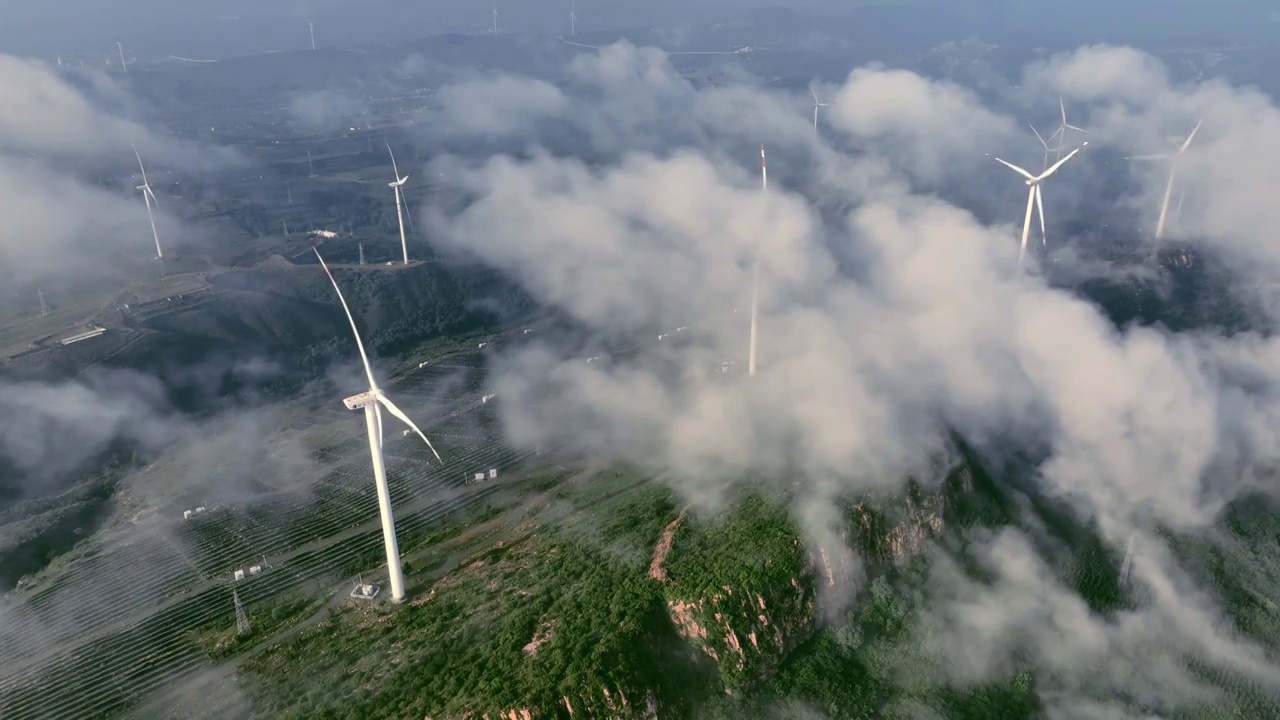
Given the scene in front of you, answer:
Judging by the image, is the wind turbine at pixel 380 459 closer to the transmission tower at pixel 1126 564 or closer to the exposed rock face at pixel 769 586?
the exposed rock face at pixel 769 586

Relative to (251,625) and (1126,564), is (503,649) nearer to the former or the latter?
(251,625)

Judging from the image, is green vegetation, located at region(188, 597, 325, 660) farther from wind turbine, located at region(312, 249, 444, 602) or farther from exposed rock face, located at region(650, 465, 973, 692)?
exposed rock face, located at region(650, 465, 973, 692)

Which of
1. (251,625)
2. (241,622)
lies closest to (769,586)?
(251,625)

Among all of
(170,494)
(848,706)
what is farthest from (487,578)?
(170,494)

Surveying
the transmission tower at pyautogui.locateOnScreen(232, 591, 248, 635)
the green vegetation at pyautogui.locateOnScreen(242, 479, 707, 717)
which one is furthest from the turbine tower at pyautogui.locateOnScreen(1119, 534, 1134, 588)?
the transmission tower at pyautogui.locateOnScreen(232, 591, 248, 635)

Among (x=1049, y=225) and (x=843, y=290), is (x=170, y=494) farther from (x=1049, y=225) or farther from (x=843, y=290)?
(x=1049, y=225)

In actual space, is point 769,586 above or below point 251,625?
above

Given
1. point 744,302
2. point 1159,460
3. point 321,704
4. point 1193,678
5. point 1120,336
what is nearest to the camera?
point 321,704

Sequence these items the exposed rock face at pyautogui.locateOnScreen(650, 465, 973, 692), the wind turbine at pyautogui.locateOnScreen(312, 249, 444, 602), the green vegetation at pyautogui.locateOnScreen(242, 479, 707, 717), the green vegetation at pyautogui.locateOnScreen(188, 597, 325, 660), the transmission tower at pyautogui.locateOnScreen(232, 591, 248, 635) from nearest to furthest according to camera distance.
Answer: the green vegetation at pyautogui.locateOnScreen(242, 479, 707, 717) < the exposed rock face at pyautogui.locateOnScreen(650, 465, 973, 692) < the wind turbine at pyautogui.locateOnScreen(312, 249, 444, 602) < the green vegetation at pyautogui.locateOnScreen(188, 597, 325, 660) < the transmission tower at pyautogui.locateOnScreen(232, 591, 248, 635)
